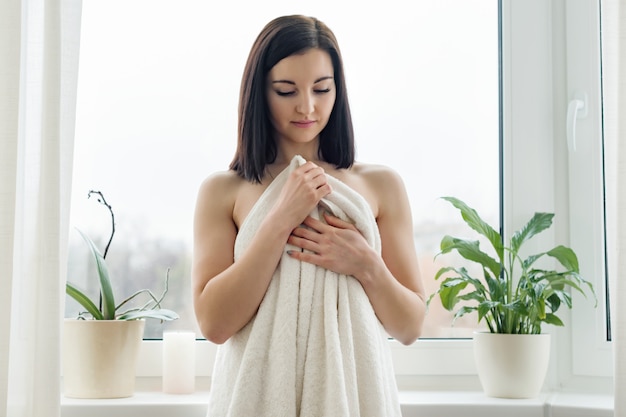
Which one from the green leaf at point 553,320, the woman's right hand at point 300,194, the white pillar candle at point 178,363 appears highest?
the woman's right hand at point 300,194

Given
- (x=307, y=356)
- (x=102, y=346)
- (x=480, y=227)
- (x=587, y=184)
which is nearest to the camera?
(x=307, y=356)

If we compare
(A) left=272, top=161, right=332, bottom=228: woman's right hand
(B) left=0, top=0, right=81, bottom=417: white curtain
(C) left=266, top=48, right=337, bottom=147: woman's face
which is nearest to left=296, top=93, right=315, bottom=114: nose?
(C) left=266, top=48, right=337, bottom=147: woman's face

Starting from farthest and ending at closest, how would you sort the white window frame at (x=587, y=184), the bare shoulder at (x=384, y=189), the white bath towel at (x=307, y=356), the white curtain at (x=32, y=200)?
1. the white window frame at (x=587, y=184)
2. the bare shoulder at (x=384, y=189)
3. the white curtain at (x=32, y=200)
4. the white bath towel at (x=307, y=356)

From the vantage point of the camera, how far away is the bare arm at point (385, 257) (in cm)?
125

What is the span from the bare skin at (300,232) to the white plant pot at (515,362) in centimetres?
28

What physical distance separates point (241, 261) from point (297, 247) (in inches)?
3.8

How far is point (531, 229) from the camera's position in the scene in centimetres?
161

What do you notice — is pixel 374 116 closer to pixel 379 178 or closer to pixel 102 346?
pixel 379 178

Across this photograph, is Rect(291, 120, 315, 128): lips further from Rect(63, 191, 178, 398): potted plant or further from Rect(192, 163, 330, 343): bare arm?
Rect(63, 191, 178, 398): potted plant

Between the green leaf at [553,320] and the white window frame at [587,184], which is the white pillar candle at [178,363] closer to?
the green leaf at [553,320]

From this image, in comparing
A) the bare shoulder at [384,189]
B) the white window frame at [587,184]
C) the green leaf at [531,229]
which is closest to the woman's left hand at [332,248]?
the bare shoulder at [384,189]

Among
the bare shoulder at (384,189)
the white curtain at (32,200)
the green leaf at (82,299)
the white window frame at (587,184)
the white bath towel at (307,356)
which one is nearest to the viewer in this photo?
the white bath towel at (307,356)

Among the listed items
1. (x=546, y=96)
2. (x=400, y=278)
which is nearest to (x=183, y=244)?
(x=400, y=278)

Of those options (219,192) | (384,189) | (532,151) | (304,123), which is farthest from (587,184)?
(219,192)
